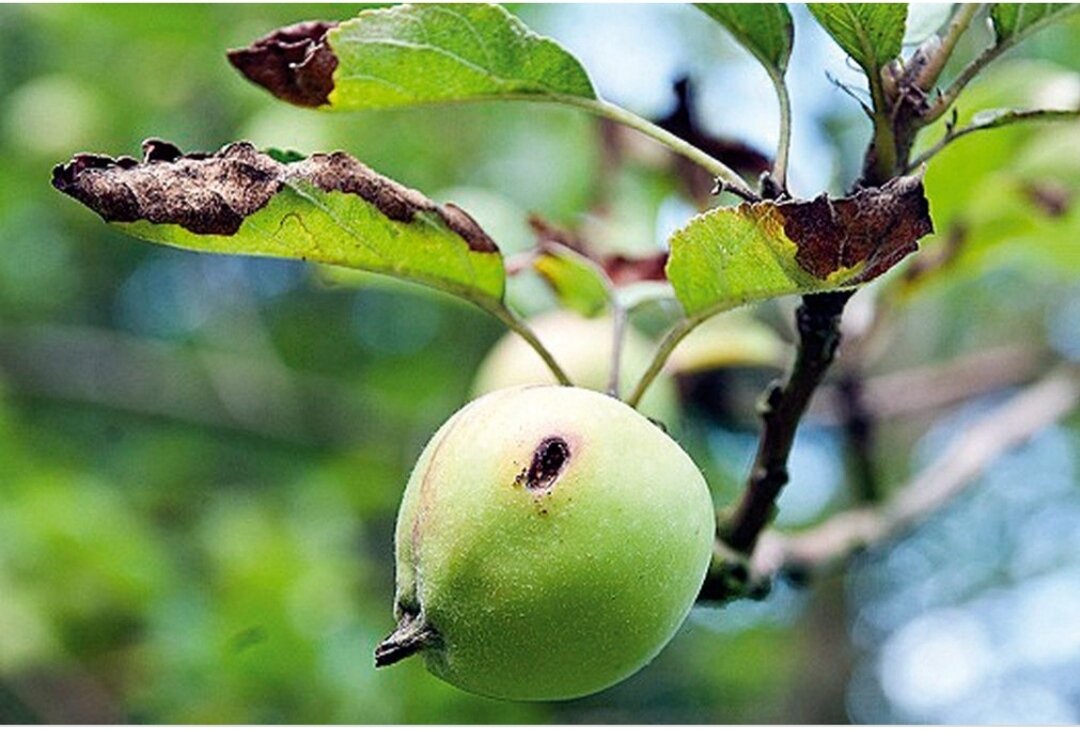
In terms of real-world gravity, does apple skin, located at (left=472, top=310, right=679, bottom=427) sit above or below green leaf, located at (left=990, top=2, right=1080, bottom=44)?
below

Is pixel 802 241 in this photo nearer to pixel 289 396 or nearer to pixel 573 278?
pixel 573 278

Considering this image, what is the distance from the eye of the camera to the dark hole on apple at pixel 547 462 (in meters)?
0.68

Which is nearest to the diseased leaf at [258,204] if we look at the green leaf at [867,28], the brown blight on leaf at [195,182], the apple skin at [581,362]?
the brown blight on leaf at [195,182]

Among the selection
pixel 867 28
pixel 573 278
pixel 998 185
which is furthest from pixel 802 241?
pixel 998 185

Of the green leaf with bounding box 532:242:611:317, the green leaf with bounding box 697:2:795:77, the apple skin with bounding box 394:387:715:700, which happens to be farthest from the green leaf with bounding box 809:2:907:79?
the green leaf with bounding box 532:242:611:317

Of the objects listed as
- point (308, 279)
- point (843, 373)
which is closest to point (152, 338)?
point (308, 279)

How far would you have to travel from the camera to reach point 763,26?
0.83 m

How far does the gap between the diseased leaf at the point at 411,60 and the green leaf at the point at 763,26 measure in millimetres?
92

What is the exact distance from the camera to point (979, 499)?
3.86 meters

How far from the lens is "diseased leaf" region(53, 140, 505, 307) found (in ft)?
2.28

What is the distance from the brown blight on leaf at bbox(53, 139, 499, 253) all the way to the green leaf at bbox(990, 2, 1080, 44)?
1.21ft

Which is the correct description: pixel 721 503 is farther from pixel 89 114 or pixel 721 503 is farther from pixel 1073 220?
pixel 89 114

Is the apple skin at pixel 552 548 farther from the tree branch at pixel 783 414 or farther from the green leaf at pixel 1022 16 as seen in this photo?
the green leaf at pixel 1022 16

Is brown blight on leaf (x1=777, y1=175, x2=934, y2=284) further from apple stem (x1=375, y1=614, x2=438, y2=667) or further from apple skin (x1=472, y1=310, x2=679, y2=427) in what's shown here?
apple skin (x1=472, y1=310, x2=679, y2=427)
